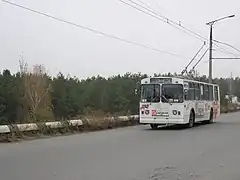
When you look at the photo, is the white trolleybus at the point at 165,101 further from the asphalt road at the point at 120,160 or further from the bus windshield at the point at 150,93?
the asphalt road at the point at 120,160

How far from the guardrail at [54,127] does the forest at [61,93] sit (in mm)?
27274

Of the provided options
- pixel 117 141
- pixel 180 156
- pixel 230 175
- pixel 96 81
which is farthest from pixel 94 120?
pixel 96 81

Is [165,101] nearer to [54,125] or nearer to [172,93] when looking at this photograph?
[172,93]

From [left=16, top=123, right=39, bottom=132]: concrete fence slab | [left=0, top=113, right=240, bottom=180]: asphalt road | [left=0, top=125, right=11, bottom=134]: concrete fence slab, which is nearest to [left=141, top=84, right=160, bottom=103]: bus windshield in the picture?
[left=16, top=123, right=39, bottom=132]: concrete fence slab

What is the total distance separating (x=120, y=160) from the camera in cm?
1270

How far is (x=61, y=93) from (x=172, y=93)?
6316cm

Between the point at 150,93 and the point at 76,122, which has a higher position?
the point at 150,93

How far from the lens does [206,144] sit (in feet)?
56.7

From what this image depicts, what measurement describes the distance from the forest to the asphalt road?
37544mm

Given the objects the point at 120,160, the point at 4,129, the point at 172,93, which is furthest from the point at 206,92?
the point at 120,160

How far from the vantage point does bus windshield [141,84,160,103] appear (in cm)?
2577

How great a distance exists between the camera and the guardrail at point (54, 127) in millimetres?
18594

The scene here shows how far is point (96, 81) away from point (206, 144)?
86.5 metres

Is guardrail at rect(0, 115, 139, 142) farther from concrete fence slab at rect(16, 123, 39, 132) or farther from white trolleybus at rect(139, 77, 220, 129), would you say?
white trolleybus at rect(139, 77, 220, 129)
